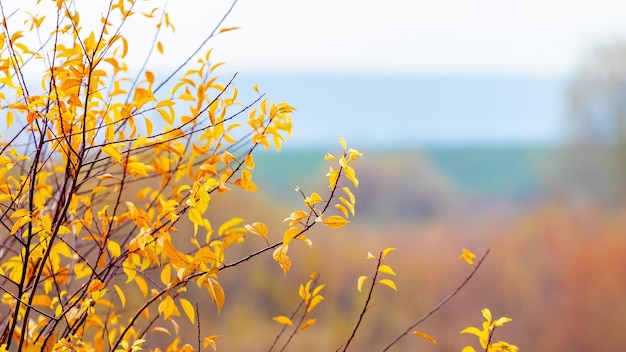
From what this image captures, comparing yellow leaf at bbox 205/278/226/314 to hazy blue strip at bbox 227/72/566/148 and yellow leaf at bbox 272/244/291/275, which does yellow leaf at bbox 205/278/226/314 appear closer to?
yellow leaf at bbox 272/244/291/275

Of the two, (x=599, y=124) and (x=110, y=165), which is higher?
(x=110, y=165)

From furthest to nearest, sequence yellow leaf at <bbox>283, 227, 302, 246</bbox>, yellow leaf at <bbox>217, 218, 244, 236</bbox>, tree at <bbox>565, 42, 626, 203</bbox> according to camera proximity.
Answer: tree at <bbox>565, 42, 626, 203</bbox>, yellow leaf at <bbox>217, 218, 244, 236</bbox>, yellow leaf at <bbox>283, 227, 302, 246</bbox>

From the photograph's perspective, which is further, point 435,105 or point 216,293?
point 435,105

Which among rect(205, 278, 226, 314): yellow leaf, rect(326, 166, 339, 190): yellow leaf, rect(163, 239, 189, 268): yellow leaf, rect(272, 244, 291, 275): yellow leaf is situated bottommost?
rect(205, 278, 226, 314): yellow leaf

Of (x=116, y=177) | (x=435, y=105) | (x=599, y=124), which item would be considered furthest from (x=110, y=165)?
(x=435, y=105)

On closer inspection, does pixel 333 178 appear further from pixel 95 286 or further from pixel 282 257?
pixel 95 286

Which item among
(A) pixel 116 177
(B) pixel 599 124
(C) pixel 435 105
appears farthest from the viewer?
(C) pixel 435 105

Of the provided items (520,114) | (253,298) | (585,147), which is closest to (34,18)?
(253,298)

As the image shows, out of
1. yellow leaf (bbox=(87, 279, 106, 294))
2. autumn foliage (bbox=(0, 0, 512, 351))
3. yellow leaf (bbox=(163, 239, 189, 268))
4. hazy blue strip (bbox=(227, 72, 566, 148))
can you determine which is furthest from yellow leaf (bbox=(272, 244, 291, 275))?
hazy blue strip (bbox=(227, 72, 566, 148))

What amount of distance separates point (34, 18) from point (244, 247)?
4.51 m

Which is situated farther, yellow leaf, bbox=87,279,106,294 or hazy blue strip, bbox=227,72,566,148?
hazy blue strip, bbox=227,72,566,148

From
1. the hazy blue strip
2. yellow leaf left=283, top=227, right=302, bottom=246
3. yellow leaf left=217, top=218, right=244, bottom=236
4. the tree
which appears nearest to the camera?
yellow leaf left=283, top=227, right=302, bottom=246

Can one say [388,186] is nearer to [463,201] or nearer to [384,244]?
[463,201]

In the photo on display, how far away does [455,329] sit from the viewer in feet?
18.5
